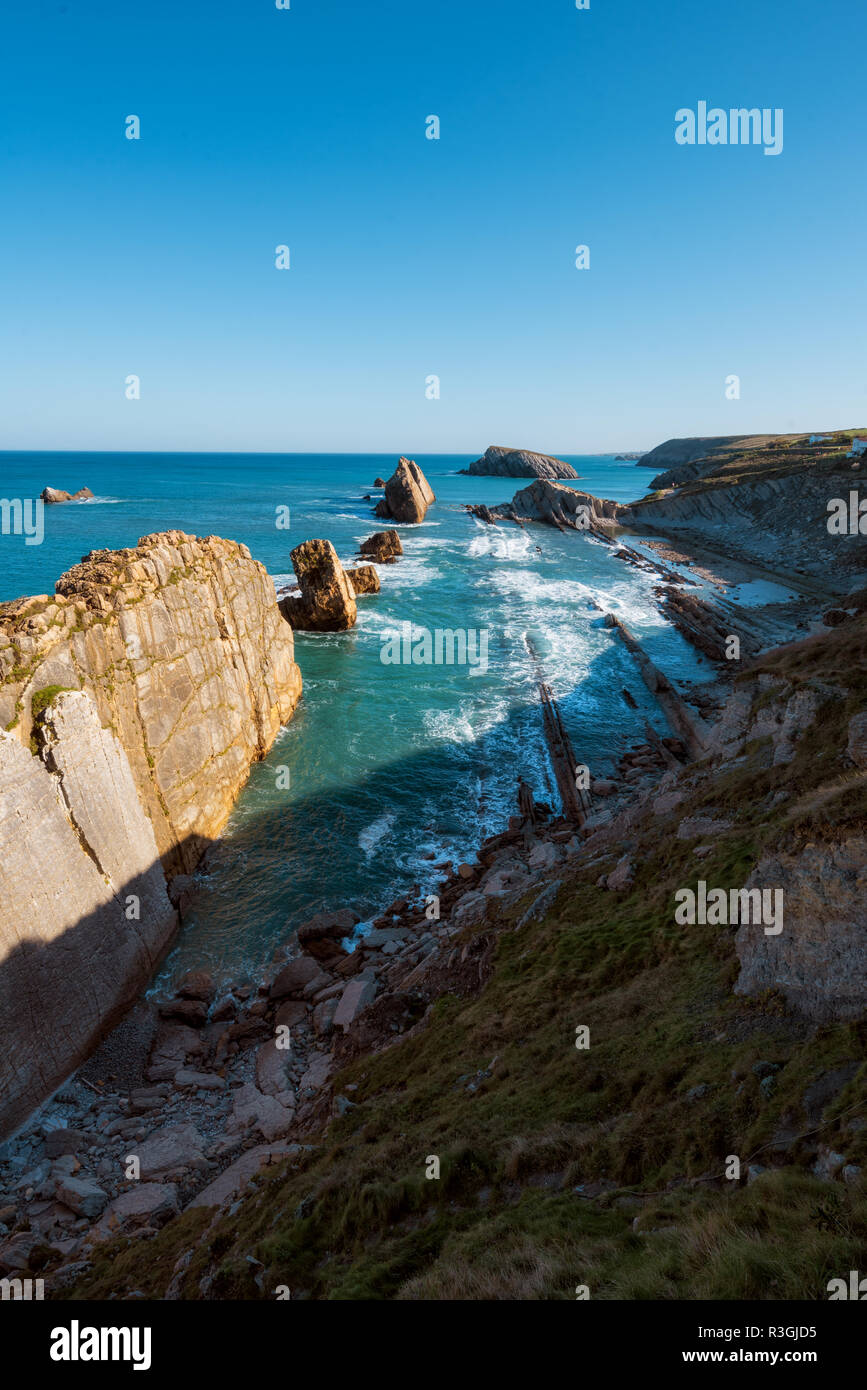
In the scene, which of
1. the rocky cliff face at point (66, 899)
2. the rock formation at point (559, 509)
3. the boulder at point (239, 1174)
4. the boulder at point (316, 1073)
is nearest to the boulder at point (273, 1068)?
the boulder at point (316, 1073)

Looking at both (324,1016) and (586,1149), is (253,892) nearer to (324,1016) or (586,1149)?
(324,1016)

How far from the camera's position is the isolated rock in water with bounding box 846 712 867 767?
43.3 ft

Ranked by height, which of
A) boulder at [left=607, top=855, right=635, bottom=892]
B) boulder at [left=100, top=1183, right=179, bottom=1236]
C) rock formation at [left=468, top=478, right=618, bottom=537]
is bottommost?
boulder at [left=100, top=1183, right=179, bottom=1236]

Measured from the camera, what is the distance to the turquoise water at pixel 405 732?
23.5 metres

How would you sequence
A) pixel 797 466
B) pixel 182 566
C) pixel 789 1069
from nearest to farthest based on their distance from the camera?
1. pixel 789 1069
2. pixel 182 566
3. pixel 797 466

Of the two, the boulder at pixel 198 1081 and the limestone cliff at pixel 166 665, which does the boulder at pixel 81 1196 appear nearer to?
the boulder at pixel 198 1081

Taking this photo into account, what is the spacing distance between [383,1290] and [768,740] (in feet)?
52.4

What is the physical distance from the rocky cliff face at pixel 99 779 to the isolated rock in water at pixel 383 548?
5679 centimetres

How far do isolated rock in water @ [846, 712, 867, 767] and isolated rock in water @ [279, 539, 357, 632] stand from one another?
4188 cm

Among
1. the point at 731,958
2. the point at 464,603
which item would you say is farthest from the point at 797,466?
the point at 731,958

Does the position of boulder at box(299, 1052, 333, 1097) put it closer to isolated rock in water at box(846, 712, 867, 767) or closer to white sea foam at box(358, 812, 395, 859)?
white sea foam at box(358, 812, 395, 859)

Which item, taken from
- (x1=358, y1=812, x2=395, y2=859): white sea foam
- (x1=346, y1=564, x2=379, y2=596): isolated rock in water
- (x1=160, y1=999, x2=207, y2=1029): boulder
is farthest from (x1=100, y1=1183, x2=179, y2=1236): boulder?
(x1=346, y1=564, x2=379, y2=596): isolated rock in water

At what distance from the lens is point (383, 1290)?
25.3 ft
